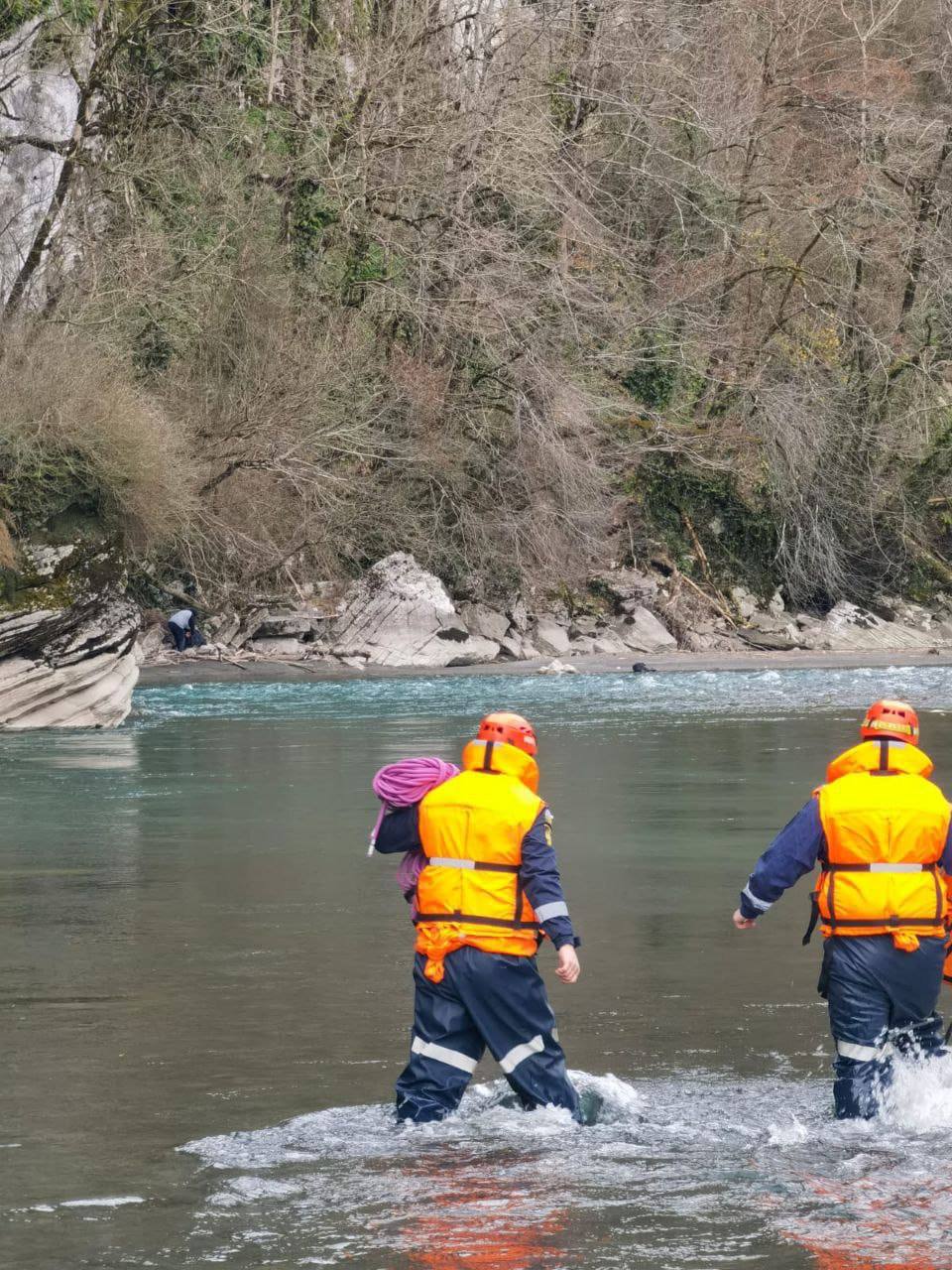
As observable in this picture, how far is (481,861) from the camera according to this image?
660 centimetres

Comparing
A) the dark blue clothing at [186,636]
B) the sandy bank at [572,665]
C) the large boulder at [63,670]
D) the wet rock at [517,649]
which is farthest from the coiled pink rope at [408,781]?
the wet rock at [517,649]

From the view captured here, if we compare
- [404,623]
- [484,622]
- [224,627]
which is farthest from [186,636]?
[484,622]

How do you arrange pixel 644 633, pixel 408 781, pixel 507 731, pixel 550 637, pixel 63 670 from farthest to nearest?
1. pixel 644 633
2. pixel 550 637
3. pixel 63 670
4. pixel 408 781
5. pixel 507 731

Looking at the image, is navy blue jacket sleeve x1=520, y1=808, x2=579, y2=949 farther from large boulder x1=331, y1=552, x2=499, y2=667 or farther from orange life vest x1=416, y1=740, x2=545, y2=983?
large boulder x1=331, y1=552, x2=499, y2=667

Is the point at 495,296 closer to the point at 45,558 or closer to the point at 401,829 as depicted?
the point at 45,558

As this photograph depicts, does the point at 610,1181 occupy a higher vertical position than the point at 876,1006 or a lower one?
lower

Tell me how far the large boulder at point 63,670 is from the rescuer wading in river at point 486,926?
2040 cm

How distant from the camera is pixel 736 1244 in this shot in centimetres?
572

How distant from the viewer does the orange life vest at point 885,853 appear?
6.63m

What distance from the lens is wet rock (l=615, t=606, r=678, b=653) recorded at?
42.5 metres

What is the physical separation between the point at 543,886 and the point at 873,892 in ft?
3.66

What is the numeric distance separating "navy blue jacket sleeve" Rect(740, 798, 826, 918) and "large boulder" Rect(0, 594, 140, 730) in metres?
20.8

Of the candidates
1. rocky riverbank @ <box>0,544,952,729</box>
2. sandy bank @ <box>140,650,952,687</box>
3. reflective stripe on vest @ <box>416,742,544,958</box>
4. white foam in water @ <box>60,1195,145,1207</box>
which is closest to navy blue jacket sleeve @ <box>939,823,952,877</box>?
reflective stripe on vest @ <box>416,742,544,958</box>

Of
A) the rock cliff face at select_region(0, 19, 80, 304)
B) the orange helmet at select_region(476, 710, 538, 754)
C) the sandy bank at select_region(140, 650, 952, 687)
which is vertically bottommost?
the sandy bank at select_region(140, 650, 952, 687)
